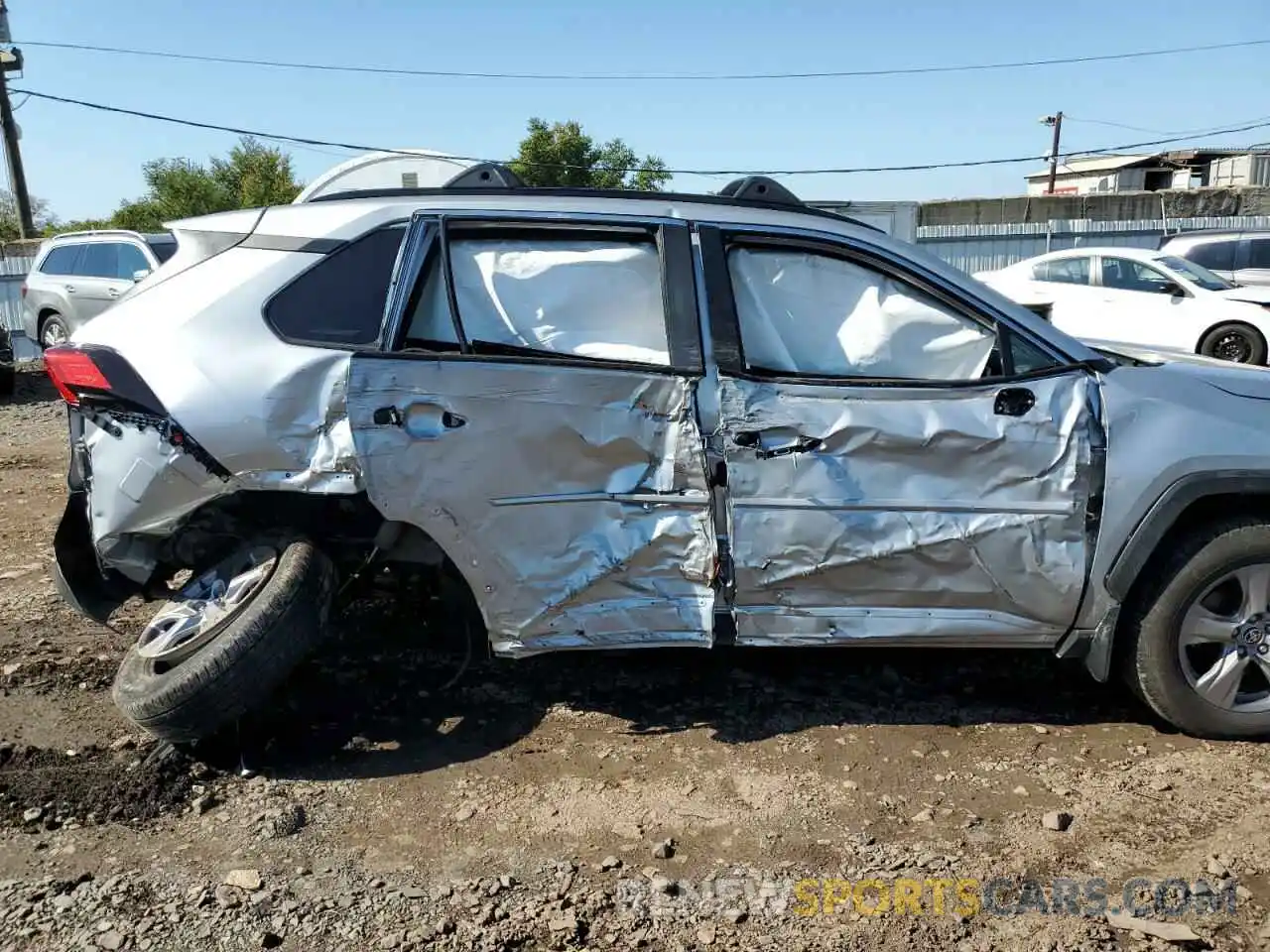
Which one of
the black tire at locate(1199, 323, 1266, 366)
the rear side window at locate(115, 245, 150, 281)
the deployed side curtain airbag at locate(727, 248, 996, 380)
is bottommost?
the black tire at locate(1199, 323, 1266, 366)

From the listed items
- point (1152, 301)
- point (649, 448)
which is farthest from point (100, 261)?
point (1152, 301)

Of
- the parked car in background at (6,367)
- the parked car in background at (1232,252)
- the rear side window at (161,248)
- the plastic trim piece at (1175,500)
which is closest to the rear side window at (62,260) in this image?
the parked car in background at (6,367)

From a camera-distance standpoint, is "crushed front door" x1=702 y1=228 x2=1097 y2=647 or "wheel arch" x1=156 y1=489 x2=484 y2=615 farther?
"wheel arch" x1=156 y1=489 x2=484 y2=615

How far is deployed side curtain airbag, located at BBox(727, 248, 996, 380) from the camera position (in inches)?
135

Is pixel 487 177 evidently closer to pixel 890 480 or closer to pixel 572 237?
pixel 572 237

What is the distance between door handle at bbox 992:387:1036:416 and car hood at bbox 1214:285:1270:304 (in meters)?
10.8

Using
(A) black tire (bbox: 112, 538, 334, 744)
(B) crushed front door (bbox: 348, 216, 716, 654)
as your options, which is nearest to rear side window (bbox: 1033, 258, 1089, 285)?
(B) crushed front door (bbox: 348, 216, 716, 654)

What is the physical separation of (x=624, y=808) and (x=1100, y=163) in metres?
56.8

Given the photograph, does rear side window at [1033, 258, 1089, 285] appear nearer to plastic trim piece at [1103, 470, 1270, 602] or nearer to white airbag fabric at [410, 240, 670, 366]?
plastic trim piece at [1103, 470, 1270, 602]

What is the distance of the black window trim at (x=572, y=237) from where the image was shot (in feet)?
10.9

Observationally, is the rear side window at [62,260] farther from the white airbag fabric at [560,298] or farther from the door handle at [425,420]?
the door handle at [425,420]

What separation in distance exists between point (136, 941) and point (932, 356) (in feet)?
9.90

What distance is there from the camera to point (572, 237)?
11.3ft

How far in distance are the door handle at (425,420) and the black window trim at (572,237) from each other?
0.18 meters
